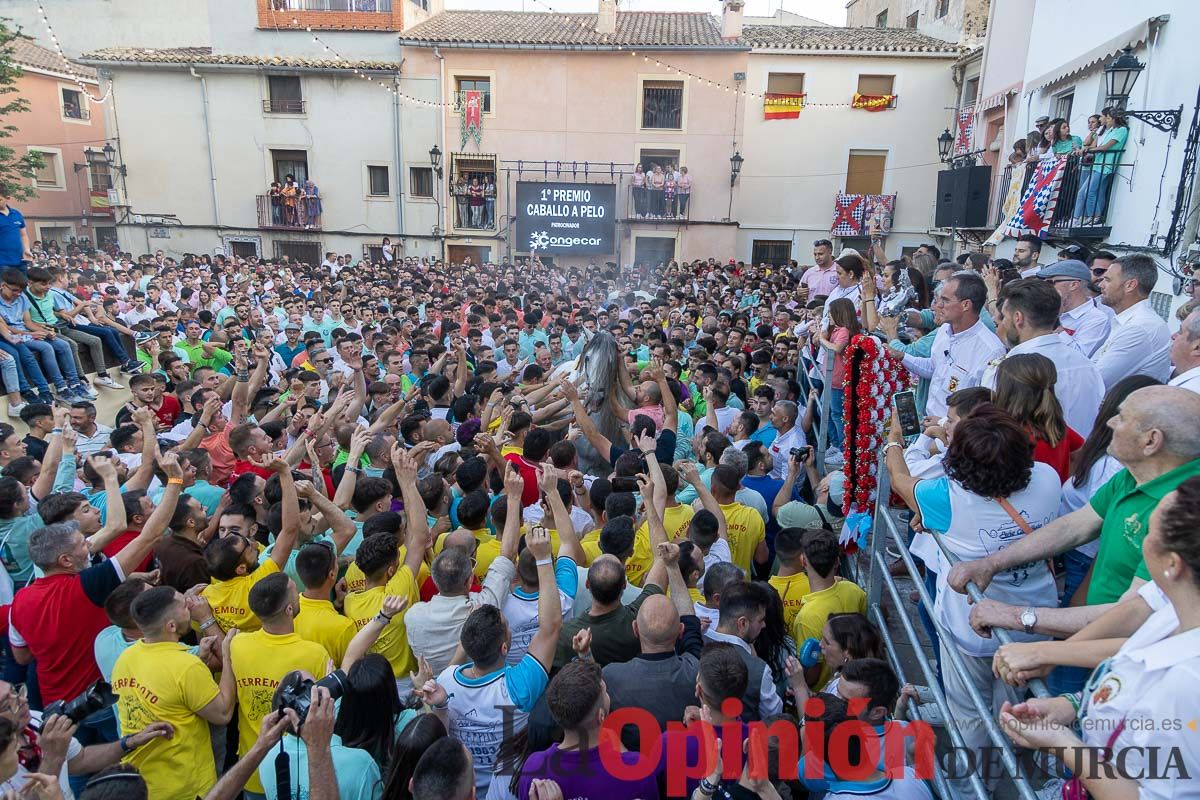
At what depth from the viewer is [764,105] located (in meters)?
22.7

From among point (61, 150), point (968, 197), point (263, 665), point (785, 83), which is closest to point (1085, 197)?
point (968, 197)

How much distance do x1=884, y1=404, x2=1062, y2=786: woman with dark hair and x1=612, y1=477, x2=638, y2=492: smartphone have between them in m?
2.18

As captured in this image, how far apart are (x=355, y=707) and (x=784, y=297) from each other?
10.8 m

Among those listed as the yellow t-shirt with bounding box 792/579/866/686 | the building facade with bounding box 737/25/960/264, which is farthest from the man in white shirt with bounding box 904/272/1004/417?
the building facade with bounding box 737/25/960/264

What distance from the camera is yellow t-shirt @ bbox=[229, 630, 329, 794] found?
305cm

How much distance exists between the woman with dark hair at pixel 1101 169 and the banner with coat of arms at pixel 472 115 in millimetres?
16857

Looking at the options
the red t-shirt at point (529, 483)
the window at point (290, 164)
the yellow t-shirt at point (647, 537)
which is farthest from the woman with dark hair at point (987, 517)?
the window at point (290, 164)

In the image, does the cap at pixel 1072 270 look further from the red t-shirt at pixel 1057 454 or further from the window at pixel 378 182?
the window at pixel 378 182

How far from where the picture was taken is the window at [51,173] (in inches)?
942

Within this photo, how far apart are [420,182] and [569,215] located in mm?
4963

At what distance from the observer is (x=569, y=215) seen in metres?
21.8

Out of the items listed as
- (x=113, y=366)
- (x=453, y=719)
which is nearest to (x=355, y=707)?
(x=453, y=719)

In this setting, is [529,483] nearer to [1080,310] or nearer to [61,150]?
[1080,310]

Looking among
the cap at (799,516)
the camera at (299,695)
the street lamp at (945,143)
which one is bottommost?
the cap at (799,516)
